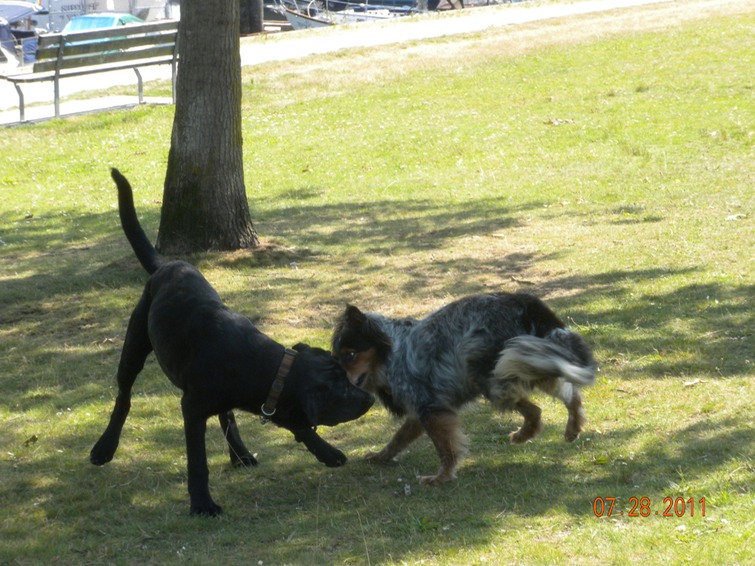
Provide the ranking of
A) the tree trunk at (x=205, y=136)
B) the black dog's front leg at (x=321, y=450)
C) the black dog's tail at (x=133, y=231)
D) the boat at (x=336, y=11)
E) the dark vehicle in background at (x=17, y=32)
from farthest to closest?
1. the boat at (x=336, y=11)
2. the dark vehicle in background at (x=17, y=32)
3. the tree trunk at (x=205, y=136)
4. the black dog's tail at (x=133, y=231)
5. the black dog's front leg at (x=321, y=450)

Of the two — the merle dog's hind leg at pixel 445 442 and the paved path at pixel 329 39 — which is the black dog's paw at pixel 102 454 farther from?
the paved path at pixel 329 39

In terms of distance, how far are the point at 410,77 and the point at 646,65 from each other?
5304 mm

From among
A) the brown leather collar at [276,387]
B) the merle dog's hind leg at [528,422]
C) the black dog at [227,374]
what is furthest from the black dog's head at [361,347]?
the merle dog's hind leg at [528,422]

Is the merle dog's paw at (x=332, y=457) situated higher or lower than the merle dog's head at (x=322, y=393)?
lower

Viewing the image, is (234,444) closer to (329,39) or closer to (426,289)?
(426,289)

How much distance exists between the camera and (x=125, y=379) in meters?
6.27

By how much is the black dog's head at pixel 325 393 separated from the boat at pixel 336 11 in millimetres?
36225

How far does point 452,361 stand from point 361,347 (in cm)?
56

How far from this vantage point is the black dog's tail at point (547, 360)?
559 centimetres

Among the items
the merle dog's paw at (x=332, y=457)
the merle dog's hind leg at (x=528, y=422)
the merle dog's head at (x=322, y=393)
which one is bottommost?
the merle dog's paw at (x=332, y=457)

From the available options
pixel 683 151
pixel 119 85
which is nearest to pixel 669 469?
pixel 683 151

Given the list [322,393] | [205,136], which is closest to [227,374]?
[322,393]
